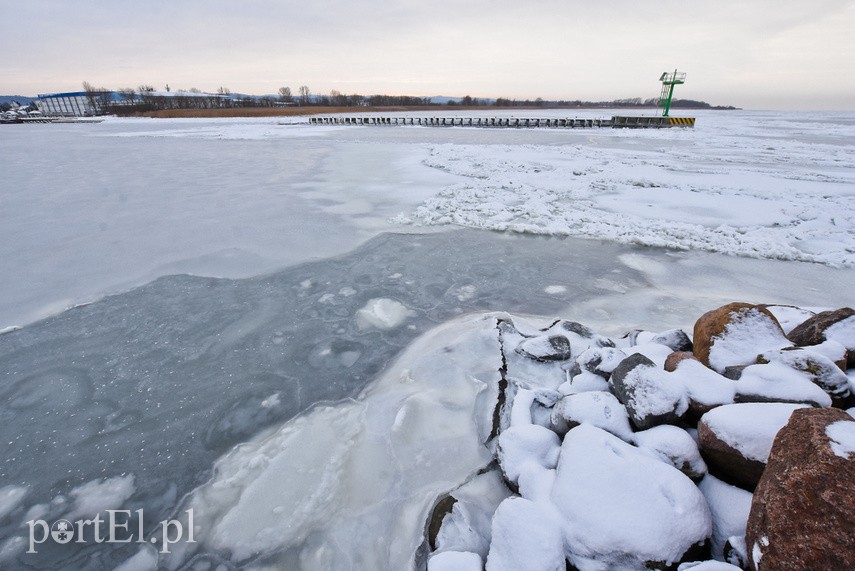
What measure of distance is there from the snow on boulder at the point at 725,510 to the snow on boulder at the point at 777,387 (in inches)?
19.5

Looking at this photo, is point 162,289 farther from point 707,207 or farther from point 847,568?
point 707,207

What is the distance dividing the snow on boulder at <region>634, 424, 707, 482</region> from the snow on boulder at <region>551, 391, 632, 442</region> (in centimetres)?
14

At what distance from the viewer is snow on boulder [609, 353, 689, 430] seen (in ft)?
6.66

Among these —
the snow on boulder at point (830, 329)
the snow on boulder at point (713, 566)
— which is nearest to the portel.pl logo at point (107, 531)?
the snow on boulder at point (713, 566)

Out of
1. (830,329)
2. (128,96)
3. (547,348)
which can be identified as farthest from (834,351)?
(128,96)

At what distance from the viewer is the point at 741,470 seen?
1713 millimetres

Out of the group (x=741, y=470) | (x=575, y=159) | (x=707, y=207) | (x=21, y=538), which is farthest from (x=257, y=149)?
(x=741, y=470)

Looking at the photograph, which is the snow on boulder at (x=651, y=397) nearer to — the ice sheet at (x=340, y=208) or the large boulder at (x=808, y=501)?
the large boulder at (x=808, y=501)

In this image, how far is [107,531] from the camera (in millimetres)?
1924

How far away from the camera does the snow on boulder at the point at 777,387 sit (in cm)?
185

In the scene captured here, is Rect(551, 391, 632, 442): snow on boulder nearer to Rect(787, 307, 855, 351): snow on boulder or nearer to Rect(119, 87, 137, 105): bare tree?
Rect(787, 307, 855, 351): snow on boulder

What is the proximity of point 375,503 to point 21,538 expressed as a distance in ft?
5.52

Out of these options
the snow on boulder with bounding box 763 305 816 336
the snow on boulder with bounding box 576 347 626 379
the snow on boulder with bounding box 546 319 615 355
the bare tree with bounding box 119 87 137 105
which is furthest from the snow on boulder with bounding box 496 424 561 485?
the bare tree with bounding box 119 87 137 105

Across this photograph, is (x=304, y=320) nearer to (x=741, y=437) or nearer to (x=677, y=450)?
(x=677, y=450)
